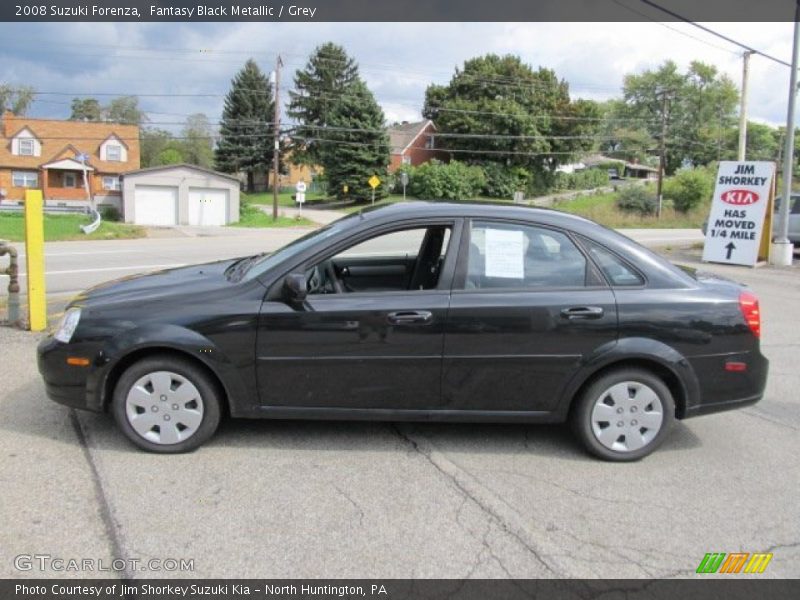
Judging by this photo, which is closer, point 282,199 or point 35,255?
point 35,255

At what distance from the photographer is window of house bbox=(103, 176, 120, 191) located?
52.9 meters

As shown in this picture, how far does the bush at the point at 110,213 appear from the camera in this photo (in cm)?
4374

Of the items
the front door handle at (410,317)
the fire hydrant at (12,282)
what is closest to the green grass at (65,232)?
the fire hydrant at (12,282)

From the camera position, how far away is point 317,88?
220ft

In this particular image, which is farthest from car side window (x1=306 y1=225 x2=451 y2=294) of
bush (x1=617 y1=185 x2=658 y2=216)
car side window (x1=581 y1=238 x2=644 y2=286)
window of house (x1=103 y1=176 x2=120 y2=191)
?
window of house (x1=103 y1=176 x2=120 y2=191)

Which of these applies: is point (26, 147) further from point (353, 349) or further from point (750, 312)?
point (750, 312)

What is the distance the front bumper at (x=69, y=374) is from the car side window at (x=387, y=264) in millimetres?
1381

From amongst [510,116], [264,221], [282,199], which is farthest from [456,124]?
[264,221]

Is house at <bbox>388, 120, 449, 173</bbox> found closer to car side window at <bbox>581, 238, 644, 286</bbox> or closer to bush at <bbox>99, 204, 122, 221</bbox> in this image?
bush at <bbox>99, 204, 122, 221</bbox>

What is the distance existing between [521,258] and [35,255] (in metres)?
5.13

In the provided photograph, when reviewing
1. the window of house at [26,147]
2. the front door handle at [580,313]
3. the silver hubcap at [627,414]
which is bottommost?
the silver hubcap at [627,414]

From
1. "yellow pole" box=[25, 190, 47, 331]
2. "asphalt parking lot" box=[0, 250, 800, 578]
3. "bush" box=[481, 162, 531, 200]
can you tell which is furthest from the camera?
"bush" box=[481, 162, 531, 200]

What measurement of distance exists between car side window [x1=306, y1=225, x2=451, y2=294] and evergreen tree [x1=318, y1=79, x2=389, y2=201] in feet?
161

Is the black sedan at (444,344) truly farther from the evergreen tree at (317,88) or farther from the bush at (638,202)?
the evergreen tree at (317,88)
